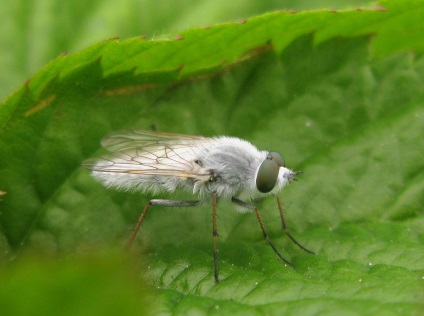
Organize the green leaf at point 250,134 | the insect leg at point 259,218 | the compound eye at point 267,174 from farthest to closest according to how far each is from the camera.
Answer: the compound eye at point 267,174 → the insect leg at point 259,218 → the green leaf at point 250,134

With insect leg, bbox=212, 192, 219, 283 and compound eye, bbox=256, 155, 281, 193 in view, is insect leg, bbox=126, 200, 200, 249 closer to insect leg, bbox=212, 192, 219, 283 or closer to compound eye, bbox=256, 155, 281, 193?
insect leg, bbox=212, 192, 219, 283

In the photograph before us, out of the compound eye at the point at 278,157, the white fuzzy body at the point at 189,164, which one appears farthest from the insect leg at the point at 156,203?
the compound eye at the point at 278,157

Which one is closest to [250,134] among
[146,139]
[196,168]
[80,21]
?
[196,168]

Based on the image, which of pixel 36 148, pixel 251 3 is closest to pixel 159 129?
pixel 36 148

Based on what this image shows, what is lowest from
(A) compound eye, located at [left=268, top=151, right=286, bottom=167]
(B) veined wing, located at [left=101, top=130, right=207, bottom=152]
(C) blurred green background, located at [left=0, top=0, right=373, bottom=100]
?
(A) compound eye, located at [left=268, top=151, right=286, bottom=167]

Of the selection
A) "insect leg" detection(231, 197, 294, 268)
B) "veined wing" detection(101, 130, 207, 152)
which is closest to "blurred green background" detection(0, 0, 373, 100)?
"veined wing" detection(101, 130, 207, 152)

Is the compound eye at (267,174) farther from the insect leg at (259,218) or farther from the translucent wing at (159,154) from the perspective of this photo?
the translucent wing at (159,154)

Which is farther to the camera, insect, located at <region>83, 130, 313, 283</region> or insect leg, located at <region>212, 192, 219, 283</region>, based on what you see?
insect, located at <region>83, 130, 313, 283</region>

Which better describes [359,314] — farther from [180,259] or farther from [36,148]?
[36,148]
